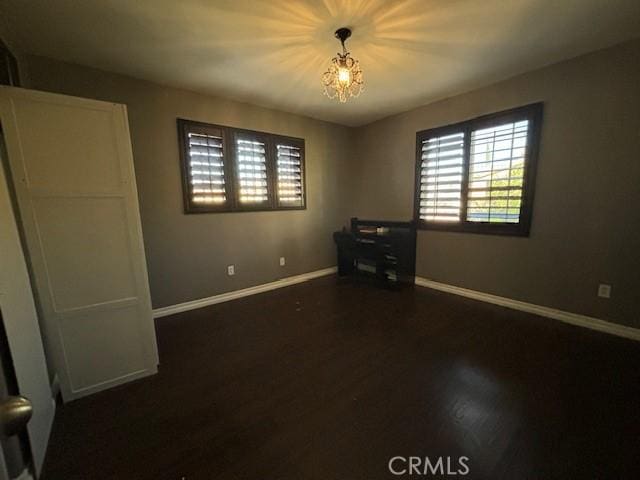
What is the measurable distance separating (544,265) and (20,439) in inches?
156

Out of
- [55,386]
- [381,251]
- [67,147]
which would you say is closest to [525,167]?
[381,251]

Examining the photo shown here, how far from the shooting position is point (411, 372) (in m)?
1.81

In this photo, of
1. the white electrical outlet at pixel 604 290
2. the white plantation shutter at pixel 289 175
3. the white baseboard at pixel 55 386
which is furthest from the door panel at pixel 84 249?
the white electrical outlet at pixel 604 290

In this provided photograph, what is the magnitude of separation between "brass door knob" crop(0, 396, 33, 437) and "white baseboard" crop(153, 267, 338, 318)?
2.63 m

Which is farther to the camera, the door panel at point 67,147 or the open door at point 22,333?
the door panel at point 67,147

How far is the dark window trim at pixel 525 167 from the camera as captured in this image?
2.54 metres

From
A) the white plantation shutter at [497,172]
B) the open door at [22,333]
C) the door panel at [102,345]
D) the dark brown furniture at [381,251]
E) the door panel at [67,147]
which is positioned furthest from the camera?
the dark brown furniture at [381,251]

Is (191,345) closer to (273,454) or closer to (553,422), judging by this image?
(273,454)

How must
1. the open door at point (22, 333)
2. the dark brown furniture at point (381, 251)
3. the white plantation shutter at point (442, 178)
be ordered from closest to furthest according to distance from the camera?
1. the open door at point (22, 333)
2. the white plantation shutter at point (442, 178)
3. the dark brown furniture at point (381, 251)

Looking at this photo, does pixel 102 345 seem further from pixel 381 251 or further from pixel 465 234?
pixel 465 234

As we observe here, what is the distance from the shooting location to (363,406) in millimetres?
1524

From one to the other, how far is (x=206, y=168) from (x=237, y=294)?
5.36 feet

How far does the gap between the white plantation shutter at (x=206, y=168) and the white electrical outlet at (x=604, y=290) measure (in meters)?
3.98

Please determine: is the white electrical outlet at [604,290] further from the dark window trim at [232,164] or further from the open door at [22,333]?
the open door at [22,333]
